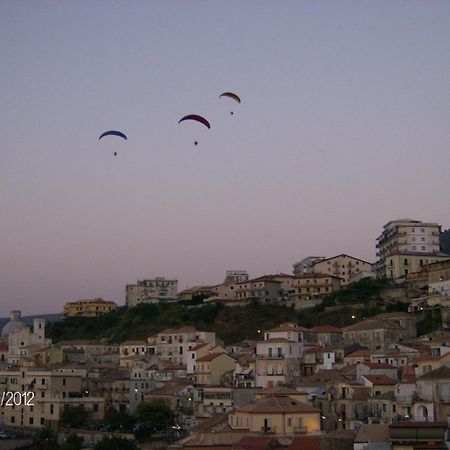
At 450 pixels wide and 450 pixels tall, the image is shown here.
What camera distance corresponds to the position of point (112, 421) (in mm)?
49438

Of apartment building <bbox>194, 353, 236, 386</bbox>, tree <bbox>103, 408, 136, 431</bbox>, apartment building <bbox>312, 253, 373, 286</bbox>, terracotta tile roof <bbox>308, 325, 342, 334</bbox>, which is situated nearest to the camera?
tree <bbox>103, 408, 136, 431</bbox>

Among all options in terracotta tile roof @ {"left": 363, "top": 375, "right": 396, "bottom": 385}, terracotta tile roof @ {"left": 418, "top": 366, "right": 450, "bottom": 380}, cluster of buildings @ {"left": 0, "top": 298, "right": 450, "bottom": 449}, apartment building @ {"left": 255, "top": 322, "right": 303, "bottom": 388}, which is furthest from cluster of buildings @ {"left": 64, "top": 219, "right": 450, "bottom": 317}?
terracotta tile roof @ {"left": 418, "top": 366, "right": 450, "bottom": 380}

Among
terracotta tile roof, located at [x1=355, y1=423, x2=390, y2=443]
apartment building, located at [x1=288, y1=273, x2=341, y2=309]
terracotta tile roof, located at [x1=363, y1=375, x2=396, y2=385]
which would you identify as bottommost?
terracotta tile roof, located at [x1=355, y1=423, x2=390, y2=443]

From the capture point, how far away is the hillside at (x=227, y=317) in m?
65.4

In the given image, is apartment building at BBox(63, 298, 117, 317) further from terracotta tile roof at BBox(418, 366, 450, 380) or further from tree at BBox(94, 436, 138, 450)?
terracotta tile roof at BBox(418, 366, 450, 380)

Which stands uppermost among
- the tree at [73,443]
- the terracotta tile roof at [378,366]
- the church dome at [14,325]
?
the church dome at [14,325]

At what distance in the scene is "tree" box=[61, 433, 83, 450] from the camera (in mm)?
44938

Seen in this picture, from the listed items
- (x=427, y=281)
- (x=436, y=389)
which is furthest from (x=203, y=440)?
(x=427, y=281)

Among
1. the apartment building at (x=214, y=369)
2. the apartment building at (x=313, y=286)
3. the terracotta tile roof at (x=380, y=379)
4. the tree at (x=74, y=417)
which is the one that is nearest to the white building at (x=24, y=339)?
the tree at (x=74, y=417)

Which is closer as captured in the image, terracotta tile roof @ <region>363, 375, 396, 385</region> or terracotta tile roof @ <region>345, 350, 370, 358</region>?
terracotta tile roof @ <region>363, 375, 396, 385</region>

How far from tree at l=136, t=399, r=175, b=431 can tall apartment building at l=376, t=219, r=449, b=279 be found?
26820mm

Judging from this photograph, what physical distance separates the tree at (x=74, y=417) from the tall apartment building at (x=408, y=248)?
27815 millimetres

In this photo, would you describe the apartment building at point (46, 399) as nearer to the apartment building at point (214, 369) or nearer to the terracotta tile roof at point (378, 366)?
the apartment building at point (214, 369)

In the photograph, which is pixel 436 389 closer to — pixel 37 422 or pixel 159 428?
pixel 159 428
